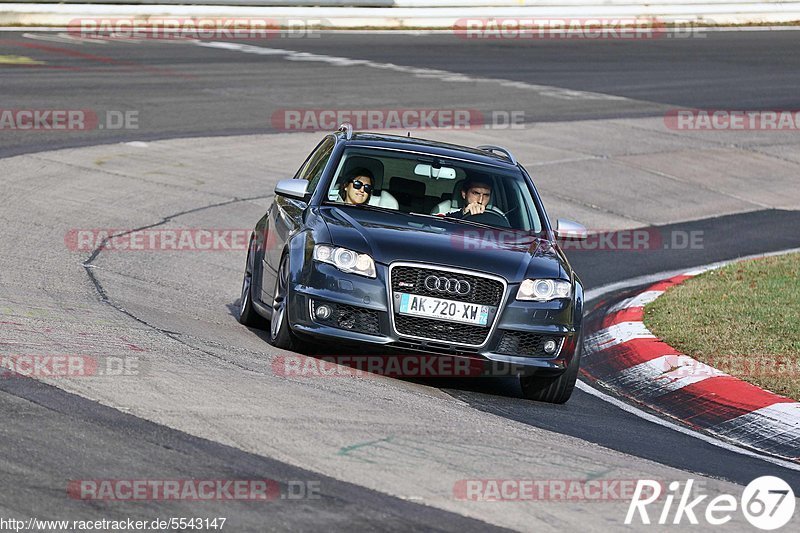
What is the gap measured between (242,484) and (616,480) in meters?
1.87

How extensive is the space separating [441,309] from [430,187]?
1.68 m

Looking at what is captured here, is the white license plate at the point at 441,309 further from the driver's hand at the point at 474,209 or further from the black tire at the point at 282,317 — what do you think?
the driver's hand at the point at 474,209

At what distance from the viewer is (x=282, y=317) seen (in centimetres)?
928

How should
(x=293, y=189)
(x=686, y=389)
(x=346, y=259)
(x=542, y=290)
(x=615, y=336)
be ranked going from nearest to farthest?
1. (x=346, y=259)
2. (x=542, y=290)
3. (x=686, y=389)
4. (x=293, y=189)
5. (x=615, y=336)

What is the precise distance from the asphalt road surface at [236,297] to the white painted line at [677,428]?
6.2 inches

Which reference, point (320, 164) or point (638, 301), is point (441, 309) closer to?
point (320, 164)

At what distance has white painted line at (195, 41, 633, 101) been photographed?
1018 inches

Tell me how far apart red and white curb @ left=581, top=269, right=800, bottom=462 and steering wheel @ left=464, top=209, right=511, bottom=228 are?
1.40 m

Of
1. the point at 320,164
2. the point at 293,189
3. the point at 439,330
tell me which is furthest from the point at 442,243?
the point at 320,164

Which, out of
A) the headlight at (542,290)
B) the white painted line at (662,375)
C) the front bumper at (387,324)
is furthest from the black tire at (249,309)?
the white painted line at (662,375)

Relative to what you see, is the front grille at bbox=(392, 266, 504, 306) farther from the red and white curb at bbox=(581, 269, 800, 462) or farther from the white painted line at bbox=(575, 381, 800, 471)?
the red and white curb at bbox=(581, 269, 800, 462)

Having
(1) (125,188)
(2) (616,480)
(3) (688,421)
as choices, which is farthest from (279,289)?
(1) (125,188)

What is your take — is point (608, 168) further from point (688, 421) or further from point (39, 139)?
point (688, 421)

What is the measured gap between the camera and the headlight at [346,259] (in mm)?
8867
